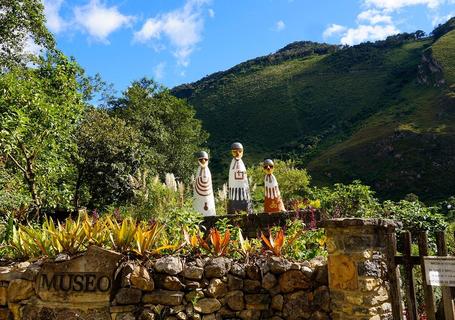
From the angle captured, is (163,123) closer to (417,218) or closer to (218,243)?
(417,218)

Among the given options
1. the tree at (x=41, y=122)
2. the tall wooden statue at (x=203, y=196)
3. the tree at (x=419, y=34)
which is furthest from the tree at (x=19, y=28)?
the tree at (x=419, y=34)

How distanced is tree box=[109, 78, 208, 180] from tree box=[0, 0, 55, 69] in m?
9.40

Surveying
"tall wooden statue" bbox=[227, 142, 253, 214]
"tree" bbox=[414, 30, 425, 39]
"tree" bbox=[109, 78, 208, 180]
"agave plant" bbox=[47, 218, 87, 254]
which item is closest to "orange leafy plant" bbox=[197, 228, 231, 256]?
"agave plant" bbox=[47, 218, 87, 254]

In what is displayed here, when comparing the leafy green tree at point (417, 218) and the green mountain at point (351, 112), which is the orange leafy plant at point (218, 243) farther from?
the green mountain at point (351, 112)

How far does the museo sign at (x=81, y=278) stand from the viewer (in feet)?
14.0

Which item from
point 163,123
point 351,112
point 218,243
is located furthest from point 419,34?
point 218,243

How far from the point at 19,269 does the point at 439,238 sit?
3953mm

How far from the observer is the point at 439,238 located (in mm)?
3441

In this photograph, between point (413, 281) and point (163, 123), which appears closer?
point (413, 281)

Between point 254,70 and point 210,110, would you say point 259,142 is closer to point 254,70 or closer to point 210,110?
point 210,110

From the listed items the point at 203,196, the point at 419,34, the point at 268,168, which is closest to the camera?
the point at 203,196

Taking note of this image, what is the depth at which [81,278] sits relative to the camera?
4.33m

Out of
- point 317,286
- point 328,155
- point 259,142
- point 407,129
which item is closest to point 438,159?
point 407,129

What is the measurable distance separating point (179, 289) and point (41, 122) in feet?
21.5
